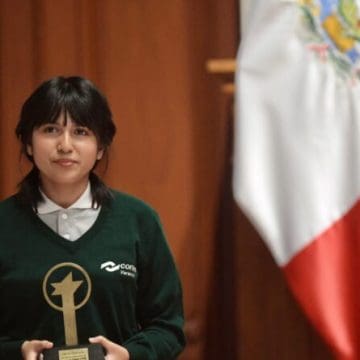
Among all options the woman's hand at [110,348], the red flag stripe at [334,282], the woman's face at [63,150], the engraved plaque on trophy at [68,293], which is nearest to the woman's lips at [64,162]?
the woman's face at [63,150]

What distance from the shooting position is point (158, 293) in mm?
1073

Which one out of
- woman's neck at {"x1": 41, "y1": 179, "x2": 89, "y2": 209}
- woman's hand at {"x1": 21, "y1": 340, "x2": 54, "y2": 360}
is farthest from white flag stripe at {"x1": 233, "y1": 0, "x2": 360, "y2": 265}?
woman's hand at {"x1": 21, "y1": 340, "x2": 54, "y2": 360}

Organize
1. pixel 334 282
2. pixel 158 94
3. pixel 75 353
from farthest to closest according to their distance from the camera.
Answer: pixel 158 94, pixel 334 282, pixel 75 353

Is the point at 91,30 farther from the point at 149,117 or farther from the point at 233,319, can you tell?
the point at 233,319

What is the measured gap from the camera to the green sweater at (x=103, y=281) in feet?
3.27

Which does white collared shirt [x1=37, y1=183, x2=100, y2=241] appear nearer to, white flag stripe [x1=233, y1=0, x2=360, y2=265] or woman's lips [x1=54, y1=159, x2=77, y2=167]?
woman's lips [x1=54, y1=159, x2=77, y2=167]

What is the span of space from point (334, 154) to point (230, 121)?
25cm

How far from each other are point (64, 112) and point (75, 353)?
13.6 inches

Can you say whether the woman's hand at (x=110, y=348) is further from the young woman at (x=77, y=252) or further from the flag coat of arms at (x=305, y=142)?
the flag coat of arms at (x=305, y=142)

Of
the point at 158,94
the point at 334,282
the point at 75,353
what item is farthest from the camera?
the point at 158,94

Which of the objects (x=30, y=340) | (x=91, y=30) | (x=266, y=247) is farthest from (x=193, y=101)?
(x=30, y=340)

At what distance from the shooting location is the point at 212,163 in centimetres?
137

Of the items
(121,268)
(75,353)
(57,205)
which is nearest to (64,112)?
(57,205)

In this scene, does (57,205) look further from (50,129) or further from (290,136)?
(290,136)
